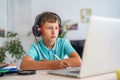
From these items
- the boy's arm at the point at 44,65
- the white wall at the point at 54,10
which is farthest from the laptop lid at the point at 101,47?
the white wall at the point at 54,10

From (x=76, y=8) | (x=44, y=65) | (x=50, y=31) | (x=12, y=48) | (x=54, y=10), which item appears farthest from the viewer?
(x=76, y=8)

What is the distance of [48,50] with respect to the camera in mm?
1574

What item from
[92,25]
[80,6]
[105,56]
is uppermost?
[80,6]

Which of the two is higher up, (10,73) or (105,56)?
(105,56)

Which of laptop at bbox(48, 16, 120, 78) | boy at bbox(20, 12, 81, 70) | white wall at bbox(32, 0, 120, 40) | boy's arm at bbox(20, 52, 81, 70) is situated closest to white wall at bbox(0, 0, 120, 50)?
white wall at bbox(32, 0, 120, 40)

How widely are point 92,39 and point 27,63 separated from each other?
1.96 feet

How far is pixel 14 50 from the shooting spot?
327 cm

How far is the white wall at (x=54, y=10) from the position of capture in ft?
12.0

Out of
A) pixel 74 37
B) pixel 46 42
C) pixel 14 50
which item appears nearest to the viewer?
pixel 46 42

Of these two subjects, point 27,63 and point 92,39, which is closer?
point 92,39

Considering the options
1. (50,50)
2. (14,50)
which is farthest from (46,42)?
(14,50)

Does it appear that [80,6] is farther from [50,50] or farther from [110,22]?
[110,22]

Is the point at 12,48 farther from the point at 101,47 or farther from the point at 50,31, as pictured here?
the point at 101,47

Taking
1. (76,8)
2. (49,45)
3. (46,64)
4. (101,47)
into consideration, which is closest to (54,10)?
(76,8)
